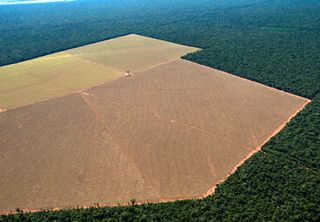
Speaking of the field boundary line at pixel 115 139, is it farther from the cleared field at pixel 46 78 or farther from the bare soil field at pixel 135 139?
the cleared field at pixel 46 78

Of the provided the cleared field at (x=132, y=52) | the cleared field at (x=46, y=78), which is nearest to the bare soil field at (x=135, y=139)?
the cleared field at (x=46, y=78)

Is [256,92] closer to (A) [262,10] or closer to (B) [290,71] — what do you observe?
Result: (B) [290,71]

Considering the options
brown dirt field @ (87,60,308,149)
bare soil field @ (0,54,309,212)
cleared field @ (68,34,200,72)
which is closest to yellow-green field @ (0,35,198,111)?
cleared field @ (68,34,200,72)

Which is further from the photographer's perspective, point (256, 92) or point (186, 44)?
point (186, 44)

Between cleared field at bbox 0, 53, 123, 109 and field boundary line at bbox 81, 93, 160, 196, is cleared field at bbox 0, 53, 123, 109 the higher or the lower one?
the higher one

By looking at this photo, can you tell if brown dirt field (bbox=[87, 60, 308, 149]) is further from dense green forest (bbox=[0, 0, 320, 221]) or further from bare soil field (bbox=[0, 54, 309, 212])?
dense green forest (bbox=[0, 0, 320, 221])

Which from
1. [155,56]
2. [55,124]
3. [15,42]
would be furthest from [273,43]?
[15,42]
